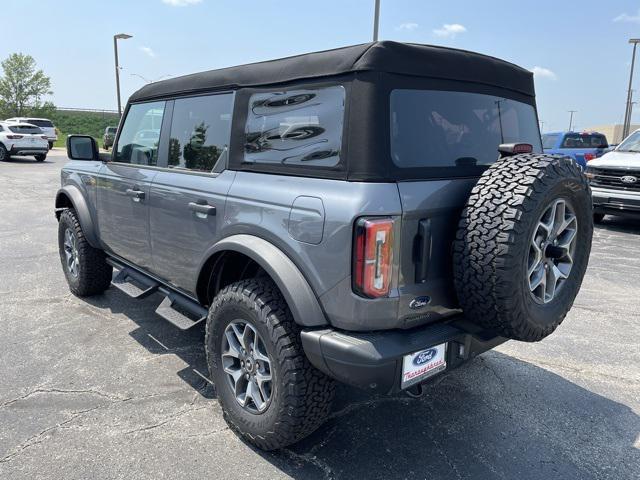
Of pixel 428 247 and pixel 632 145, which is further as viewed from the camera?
pixel 632 145

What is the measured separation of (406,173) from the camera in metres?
2.27

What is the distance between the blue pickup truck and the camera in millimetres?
13078

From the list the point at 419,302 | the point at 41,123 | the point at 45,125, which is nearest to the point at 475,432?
the point at 419,302

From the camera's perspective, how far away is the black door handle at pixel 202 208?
112 inches

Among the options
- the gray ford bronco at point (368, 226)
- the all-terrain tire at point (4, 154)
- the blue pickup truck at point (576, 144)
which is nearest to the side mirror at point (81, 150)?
the gray ford bronco at point (368, 226)

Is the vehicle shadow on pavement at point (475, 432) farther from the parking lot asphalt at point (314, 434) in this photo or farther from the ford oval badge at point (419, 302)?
the ford oval badge at point (419, 302)

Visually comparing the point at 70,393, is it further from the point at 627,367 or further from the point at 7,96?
the point at 7,96

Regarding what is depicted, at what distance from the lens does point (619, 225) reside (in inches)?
383

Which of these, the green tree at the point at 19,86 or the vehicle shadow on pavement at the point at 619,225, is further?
the green tree at the point at 19,86

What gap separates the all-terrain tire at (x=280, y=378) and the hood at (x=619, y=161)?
8.40 m

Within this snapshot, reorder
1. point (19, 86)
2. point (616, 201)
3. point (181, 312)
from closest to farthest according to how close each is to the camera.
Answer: point (181, 312) → point (616, 201) → point (19, 86)

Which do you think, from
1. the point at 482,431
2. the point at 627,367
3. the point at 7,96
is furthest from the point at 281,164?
the point at 7,96

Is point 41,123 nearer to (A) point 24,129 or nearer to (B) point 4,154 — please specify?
(A) point 24,129

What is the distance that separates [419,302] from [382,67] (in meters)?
1.09
